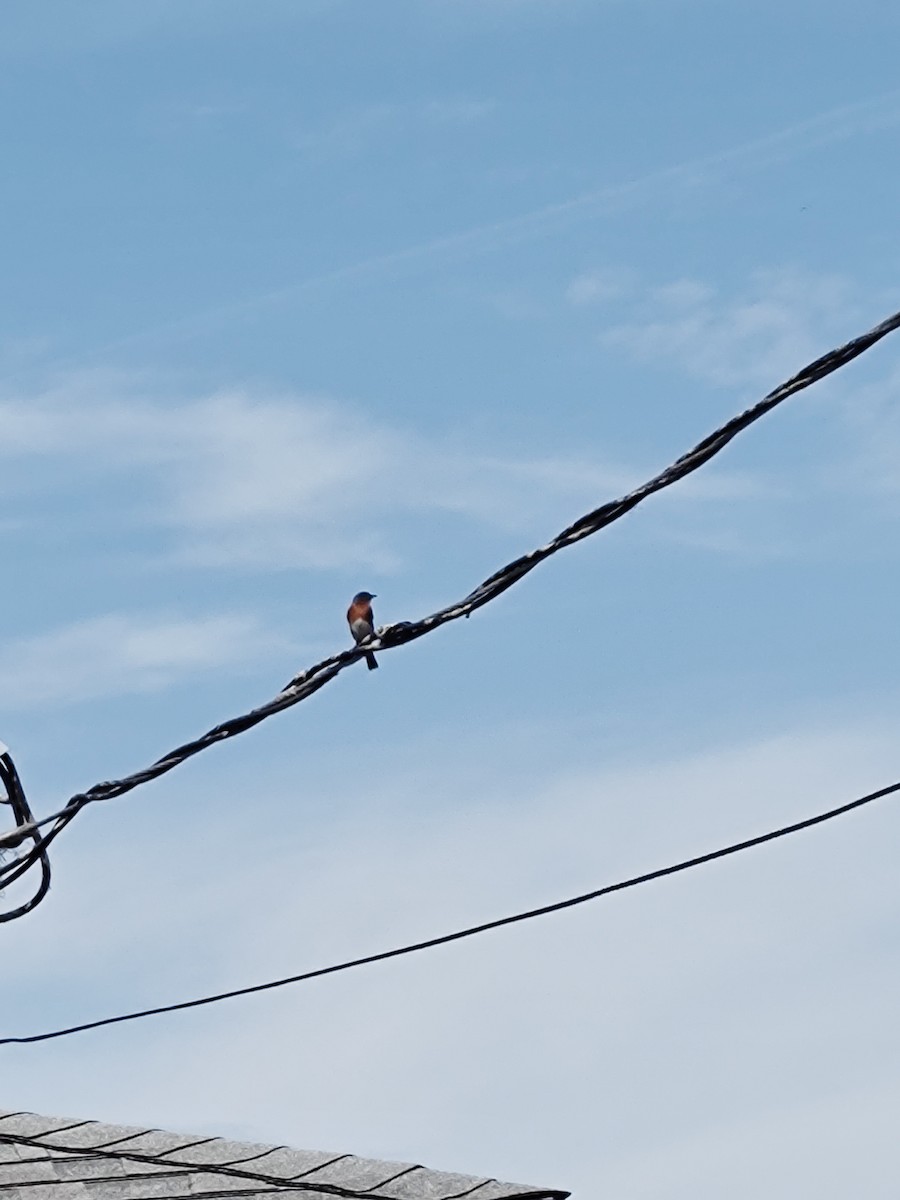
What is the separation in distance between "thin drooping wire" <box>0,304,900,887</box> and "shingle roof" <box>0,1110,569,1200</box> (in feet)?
9.90

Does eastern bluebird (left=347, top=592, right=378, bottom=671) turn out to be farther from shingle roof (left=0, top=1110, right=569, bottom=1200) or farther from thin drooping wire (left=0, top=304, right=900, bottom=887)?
shingle roof (left=0, top=1110, right=569, bottom=1200)

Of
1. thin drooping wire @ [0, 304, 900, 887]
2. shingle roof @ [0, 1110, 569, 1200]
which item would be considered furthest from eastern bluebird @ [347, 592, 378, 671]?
shingle roof @ [0, 1110, 569, 1200]

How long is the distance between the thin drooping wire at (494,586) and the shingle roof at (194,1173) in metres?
3.02

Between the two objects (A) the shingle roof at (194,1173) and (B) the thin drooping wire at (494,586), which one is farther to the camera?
(A) the shingle roof at (194,1173)

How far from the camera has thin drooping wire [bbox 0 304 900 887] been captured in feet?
18.1

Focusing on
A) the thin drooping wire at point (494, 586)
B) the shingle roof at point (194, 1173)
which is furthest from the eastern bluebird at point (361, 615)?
the shingle roof at point (194, 1173)

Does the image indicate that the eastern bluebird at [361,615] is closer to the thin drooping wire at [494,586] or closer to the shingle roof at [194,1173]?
the thin drooping wire at [494,586]

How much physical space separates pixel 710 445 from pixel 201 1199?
560cm

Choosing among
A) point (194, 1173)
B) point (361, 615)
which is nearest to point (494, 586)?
point (361, 615)

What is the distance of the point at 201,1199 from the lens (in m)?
9.39

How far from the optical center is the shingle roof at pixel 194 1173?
31.1ft

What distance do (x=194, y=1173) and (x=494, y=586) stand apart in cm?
503

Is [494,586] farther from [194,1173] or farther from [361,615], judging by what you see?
[194,1173]

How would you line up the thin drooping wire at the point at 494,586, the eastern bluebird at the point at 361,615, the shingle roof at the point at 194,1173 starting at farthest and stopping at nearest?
the shingle roof at the point at 194,1173, the eastern bluebird at the point at 361,615, the thin drooping wire at the point at 494,586
